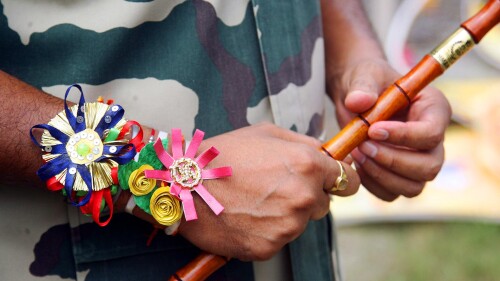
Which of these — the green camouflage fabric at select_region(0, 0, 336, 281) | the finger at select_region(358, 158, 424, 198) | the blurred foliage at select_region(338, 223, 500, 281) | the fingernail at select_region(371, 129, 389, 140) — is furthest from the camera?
the blurred foliage at select_region(338, 223, 500, 281)

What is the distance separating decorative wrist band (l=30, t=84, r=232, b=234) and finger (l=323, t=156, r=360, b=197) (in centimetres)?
18

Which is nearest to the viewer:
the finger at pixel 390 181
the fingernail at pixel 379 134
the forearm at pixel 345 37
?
the fingernail at pixel 379 134

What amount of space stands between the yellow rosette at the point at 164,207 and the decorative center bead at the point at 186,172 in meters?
0.02

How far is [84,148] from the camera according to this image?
96cm

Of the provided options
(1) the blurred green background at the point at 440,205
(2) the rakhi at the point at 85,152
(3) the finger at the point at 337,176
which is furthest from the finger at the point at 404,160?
(1) the blurred green background at the point at 440,205

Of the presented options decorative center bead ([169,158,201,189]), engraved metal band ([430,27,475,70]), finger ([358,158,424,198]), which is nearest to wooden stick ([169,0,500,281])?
engraved metal band ([430,27,475,70])

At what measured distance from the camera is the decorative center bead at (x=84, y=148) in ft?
3.14

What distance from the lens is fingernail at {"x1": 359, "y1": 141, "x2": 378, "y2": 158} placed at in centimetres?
125

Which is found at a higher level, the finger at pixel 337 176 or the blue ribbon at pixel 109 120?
the blue ribbon at pixel 109 120

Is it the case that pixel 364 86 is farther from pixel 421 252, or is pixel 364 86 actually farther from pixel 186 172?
pixel 421 252

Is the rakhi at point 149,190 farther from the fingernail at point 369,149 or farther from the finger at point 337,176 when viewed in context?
the fingernail at point 369,149

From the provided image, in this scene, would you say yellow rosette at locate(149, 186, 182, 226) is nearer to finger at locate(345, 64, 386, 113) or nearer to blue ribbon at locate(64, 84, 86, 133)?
blue ribbon at locate(64, 84, 86, 133)

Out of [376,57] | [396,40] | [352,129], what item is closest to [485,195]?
[396,40]

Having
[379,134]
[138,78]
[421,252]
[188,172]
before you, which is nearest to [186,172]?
[188,172]
